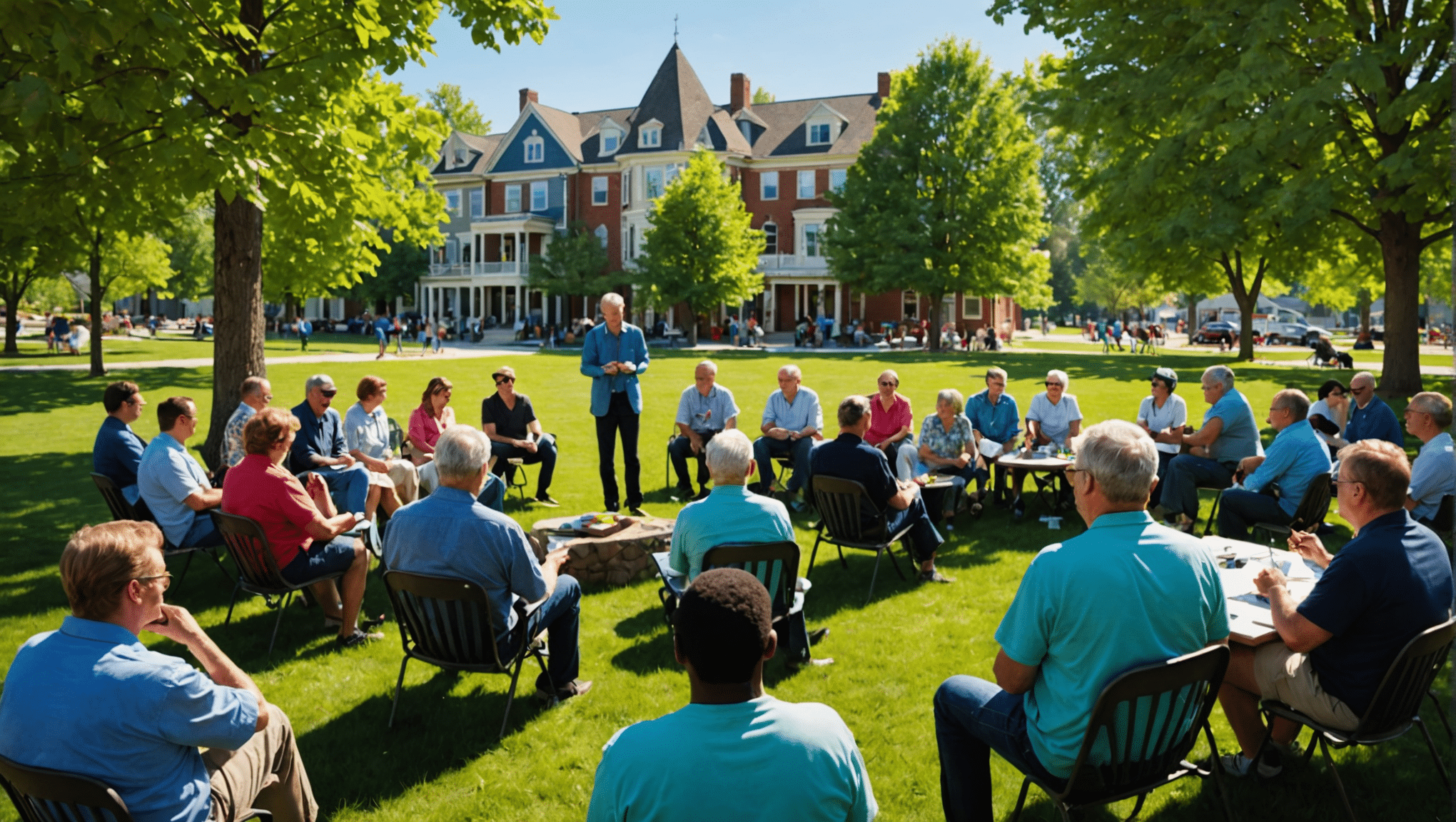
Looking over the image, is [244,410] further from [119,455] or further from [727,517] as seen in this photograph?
[727,517]

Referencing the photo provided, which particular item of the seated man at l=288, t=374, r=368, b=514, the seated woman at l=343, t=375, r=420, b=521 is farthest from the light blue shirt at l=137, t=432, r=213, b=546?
the seated woman at l=343, t=375, r=420, b=521

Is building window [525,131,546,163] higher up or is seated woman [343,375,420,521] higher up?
building window [525,131,546,163]

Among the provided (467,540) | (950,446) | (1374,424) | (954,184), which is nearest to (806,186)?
(954,184)

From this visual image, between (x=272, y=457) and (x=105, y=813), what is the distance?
3311 mm

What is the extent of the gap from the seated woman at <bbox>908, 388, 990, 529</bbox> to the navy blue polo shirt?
5.26 m

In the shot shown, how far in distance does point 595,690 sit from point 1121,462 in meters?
3.33

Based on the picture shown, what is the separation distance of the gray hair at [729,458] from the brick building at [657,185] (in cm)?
4118

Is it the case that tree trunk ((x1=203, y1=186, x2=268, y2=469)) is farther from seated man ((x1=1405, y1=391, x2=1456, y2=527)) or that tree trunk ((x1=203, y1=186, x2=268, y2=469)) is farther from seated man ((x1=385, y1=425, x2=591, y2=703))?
seated man ((x1=1405, y1=391, x2=1456, y2=527))

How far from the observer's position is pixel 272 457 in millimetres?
5727

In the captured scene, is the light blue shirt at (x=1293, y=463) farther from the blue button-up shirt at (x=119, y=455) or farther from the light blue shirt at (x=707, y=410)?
the blue button-up shirt at (x=119, y=455)

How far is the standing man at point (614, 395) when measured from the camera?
9.41 m

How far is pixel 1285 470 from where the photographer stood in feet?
23.5

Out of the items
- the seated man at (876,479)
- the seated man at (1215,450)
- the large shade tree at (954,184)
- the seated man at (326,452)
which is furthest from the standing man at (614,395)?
the large shade tree at (954,184)

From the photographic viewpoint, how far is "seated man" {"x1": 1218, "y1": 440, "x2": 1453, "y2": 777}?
352 cm
